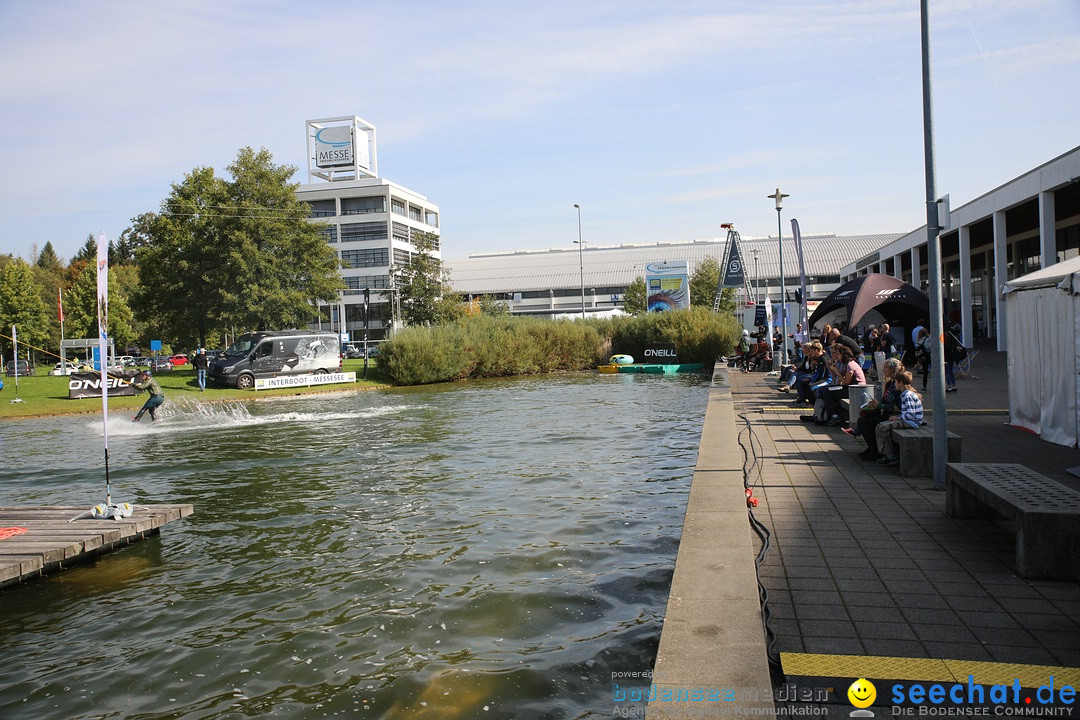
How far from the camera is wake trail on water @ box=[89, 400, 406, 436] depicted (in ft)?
74.9

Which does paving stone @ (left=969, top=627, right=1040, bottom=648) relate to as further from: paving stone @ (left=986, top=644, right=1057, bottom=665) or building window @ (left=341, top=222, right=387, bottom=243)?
building window @ (left=341, top=222, right=387, bottom=243)

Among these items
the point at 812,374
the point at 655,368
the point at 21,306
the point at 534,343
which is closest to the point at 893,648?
the point at 812,374

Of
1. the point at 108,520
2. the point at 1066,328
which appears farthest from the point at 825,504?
the point at 108,520

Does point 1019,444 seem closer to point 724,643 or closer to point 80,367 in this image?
point 724,643

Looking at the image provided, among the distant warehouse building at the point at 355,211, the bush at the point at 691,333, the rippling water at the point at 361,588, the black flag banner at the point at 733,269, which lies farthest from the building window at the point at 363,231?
the rippling water at the point at 361,588

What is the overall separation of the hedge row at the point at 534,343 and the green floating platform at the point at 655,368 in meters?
1.63

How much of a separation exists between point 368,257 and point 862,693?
8641 cm

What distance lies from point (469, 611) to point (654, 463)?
7.23 meters

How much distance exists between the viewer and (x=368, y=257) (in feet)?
286

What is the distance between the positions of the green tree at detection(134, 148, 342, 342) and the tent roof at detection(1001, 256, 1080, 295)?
128ft

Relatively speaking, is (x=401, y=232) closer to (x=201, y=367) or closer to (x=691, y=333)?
(x=691, y=333)

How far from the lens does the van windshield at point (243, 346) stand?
3728 centimetres

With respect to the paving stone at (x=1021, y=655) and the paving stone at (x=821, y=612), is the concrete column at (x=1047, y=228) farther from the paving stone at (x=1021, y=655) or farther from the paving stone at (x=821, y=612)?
the paving stone at (x=1021, y=655)

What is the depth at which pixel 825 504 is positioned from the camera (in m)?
8.16
